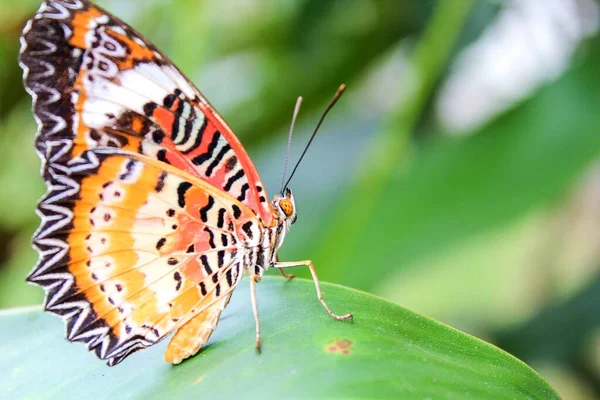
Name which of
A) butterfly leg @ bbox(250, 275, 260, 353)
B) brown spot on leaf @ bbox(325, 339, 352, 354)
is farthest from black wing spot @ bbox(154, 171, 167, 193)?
brown spot on leaf @ bbox(325, 339, 352, 354)

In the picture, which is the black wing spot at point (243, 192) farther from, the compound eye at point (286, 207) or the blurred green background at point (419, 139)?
the blurred green background at point (419, 139)

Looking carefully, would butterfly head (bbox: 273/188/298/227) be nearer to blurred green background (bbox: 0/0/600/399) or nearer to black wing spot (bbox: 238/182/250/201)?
black wing spot (bbox: 238/182/250/201)

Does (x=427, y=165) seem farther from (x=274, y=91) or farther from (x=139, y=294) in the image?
→ (x=139, y=294)

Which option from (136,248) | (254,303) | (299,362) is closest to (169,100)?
(136,248)

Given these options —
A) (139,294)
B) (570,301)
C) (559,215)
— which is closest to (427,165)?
(570,301)

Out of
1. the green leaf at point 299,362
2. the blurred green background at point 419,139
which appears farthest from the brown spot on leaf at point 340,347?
the blurred green background at point 419,139
